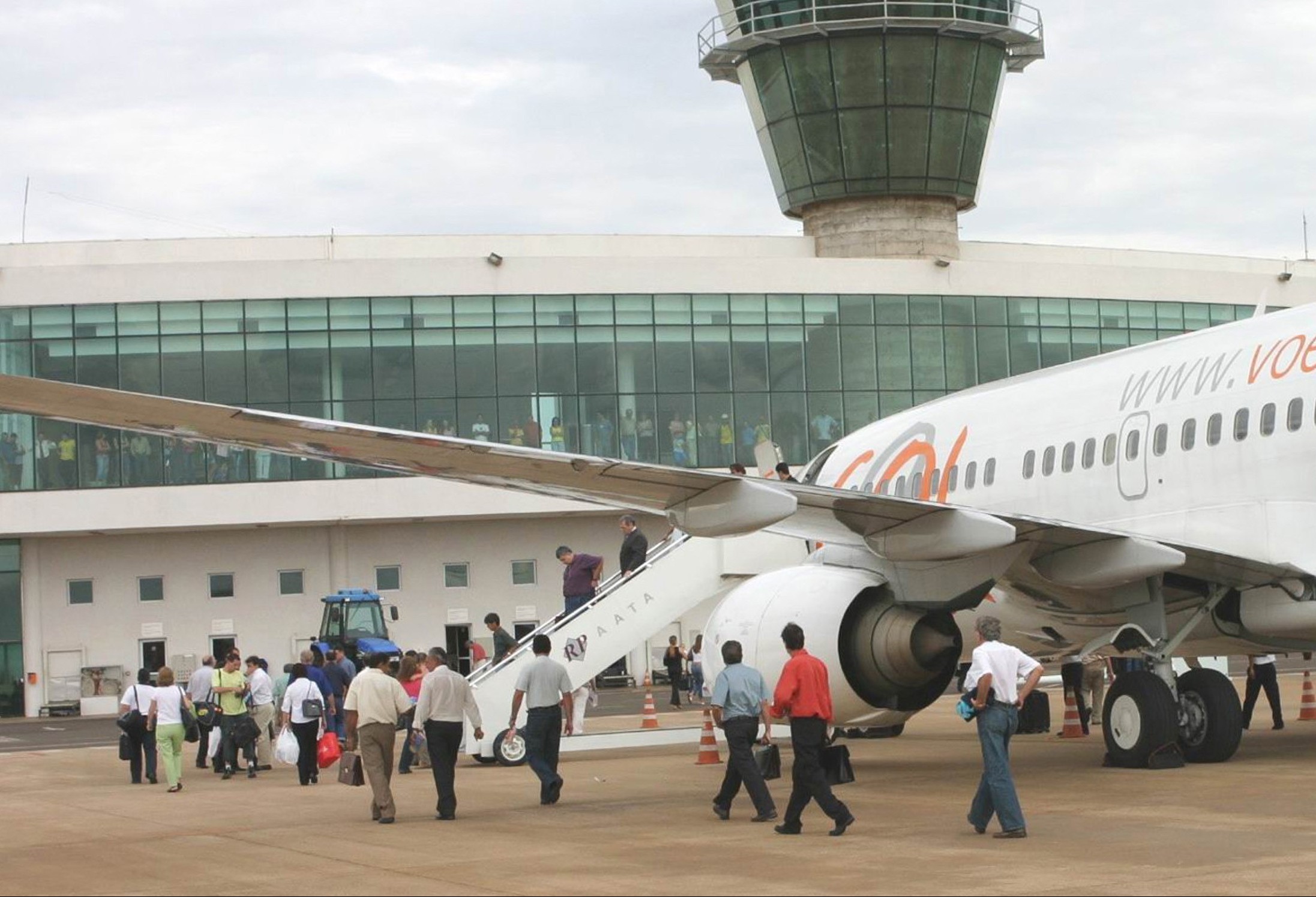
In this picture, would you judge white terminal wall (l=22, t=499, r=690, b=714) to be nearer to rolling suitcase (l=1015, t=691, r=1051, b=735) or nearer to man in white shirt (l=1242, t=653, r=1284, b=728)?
rolling suitcase (l=1015, t=691, r=1051, b=735)

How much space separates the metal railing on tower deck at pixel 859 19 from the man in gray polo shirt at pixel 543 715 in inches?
1512

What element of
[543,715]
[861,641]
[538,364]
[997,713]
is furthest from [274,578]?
[997,713]

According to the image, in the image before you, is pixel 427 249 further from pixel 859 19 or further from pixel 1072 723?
pixel 1072 723

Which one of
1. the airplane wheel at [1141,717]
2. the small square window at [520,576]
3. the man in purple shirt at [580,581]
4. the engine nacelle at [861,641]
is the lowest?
the airplane wheel at [1141,717]

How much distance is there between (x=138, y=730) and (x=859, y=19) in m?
35.3

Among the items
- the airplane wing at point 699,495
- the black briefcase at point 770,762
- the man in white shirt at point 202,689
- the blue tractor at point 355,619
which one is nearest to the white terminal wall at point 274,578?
the blue tractor at point 355,619

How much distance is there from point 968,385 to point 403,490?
55.6 feet

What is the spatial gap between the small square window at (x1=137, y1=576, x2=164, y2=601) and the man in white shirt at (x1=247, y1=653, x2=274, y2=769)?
88.8 ft

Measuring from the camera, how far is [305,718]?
2122 cm

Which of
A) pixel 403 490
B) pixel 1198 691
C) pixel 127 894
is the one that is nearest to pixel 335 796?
pixel 127 894

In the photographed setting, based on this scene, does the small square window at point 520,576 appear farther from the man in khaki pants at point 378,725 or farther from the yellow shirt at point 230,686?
the man in khaki pants at point 378,725

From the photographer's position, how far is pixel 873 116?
52.9 meters

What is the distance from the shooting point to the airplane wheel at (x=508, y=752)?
73.7 feet

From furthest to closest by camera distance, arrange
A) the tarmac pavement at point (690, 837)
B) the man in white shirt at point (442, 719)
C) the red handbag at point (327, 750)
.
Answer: the red handbag at point (327, 750)
the man in white shirt at point (442, 719)
the tarmac pavement at point (690, 837)
